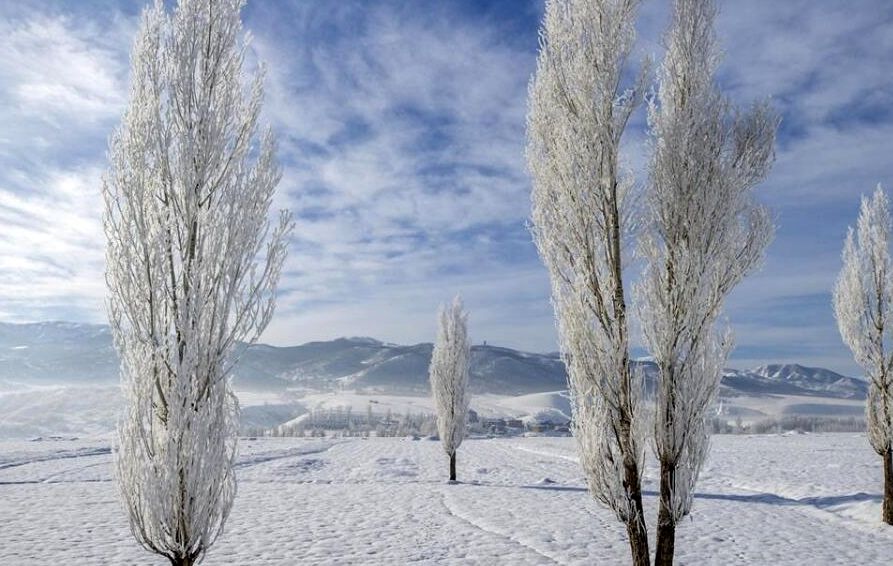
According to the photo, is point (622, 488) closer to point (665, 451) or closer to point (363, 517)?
point (665, 451)

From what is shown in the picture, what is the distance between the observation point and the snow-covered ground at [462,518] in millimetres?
12086

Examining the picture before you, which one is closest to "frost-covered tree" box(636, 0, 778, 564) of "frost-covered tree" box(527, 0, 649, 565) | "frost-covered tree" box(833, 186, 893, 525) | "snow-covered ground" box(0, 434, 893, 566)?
"frost-covered tree" box(527, 0, 649, 565)

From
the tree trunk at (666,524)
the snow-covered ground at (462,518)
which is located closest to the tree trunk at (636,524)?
the tree trunk at (666,524)

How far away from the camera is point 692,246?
805cm

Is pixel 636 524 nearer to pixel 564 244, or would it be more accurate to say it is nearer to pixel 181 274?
pixel 564 244

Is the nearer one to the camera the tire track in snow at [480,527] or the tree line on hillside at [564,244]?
the tree line on hillside at [564,244]

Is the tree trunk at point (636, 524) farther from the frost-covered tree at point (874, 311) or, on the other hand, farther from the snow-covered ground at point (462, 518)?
the frost-covered tree at point (874, 311)

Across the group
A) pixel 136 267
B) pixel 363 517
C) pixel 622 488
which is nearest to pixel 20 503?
pixel 363 517

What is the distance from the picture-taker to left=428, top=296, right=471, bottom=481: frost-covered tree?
25.6 m

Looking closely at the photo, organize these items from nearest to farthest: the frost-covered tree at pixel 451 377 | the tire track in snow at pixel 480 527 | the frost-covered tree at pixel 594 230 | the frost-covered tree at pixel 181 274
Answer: the frost-covered tree at pixel 181 274, the frost-covered tree at pixel 594 230, the tire track in snow at pixel 480 527, the frost-covered tree at pixel 451 377

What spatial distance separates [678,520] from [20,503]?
20980mm

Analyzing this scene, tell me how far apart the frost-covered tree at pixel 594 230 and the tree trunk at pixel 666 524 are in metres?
0.34

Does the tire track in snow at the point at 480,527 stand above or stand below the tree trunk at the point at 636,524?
below

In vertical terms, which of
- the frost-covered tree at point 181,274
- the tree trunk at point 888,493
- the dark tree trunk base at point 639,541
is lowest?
the tree trunk at point 888,493
